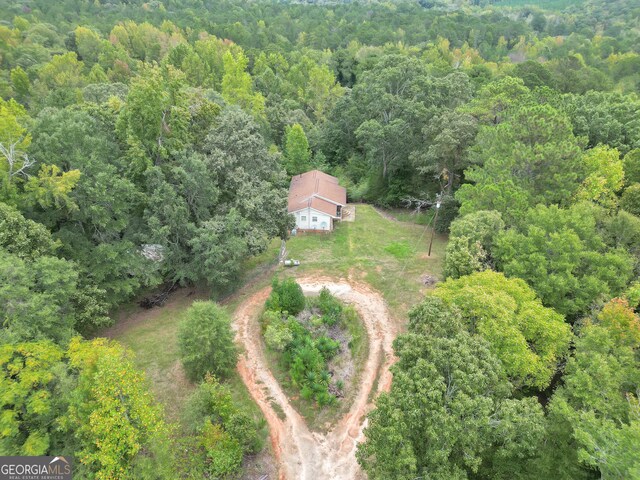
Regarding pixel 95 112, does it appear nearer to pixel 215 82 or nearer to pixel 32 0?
pixel 215 82

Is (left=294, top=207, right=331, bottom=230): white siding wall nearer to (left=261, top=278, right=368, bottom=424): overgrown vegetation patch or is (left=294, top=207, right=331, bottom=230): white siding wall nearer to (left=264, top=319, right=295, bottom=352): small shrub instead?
(left=261, top=278, right=368, bottom=424): overgrown vegetation patch

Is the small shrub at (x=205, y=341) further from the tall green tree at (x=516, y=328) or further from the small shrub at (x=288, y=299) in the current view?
the tall green tree at (x=516, y=328)

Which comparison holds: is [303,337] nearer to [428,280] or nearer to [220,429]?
[220,429]

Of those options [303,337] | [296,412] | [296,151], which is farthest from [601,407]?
[296,151]

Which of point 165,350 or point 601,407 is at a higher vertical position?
point 601,407

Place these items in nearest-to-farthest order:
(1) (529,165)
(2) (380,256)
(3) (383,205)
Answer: (1) (529,165)
(2) (380,256)
(3) (383,205)

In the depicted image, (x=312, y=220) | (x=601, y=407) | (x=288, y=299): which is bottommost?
(x=288, y=299)

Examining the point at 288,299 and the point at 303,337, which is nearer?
the point at 303,337

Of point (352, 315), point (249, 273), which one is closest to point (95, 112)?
point (249, 273)

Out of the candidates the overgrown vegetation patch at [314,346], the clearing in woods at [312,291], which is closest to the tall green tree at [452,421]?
the clearing in woods at [312,291]
